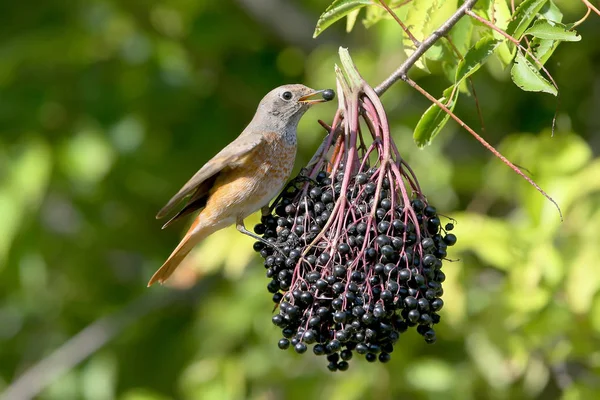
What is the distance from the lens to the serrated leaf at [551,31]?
2836 mm

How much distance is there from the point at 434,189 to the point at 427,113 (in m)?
3.52

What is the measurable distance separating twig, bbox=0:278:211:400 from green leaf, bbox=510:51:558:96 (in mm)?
5742

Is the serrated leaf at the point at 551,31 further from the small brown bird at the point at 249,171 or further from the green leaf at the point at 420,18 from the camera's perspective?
the small brown bird at the point at 249,171

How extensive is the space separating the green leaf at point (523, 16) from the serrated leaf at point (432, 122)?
29 cm

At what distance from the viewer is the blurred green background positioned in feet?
17.4

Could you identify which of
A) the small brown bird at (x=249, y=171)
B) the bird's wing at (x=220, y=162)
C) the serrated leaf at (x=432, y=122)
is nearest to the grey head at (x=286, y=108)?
the small brown bird at (x=249, y=171)

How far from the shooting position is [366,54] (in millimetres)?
6738

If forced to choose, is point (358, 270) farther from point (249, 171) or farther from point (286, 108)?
point (286, 108)

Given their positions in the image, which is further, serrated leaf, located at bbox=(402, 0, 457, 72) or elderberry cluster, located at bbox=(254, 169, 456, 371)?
serrated leaf, located at bbox=(402, 0, 457, 72)

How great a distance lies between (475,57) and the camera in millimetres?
2969

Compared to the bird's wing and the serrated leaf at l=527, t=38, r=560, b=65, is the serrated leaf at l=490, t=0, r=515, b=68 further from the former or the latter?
the bird's wing

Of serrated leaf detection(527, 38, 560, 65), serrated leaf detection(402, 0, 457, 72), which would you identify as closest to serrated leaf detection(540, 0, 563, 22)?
serrated leaf detection(527, 38, 560, 65)

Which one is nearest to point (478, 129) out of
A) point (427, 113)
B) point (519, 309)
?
point (519, 309)

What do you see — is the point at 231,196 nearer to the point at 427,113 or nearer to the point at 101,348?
the point at 427,113
